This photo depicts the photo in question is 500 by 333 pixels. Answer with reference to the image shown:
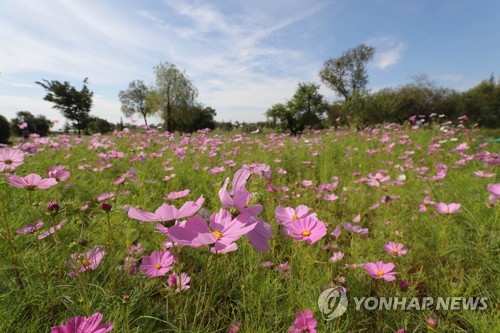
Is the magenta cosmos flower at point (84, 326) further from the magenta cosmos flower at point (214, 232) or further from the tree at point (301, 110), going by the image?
the tree at point (301, 110)

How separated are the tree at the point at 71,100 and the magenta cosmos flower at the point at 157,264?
31394 millimetres

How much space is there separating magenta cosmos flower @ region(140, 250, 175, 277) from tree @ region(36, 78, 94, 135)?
3139 centimetres

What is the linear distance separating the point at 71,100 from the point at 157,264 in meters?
33.0

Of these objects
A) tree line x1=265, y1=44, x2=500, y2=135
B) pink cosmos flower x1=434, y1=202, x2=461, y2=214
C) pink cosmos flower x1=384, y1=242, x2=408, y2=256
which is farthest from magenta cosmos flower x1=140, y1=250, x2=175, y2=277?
tree line x1=265, y1=44, x2=500, y2=135

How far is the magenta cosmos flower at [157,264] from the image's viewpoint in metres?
0.91

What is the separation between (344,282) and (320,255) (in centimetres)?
29

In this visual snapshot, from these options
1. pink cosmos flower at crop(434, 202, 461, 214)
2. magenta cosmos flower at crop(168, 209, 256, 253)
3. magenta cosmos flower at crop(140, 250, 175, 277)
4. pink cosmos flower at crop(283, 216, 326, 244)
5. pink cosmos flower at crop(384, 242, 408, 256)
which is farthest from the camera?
pink cosmos flower at crop(434, 202, 461, 214)

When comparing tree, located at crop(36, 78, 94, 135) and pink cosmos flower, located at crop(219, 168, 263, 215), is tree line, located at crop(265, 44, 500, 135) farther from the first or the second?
tree, located at crop(36, 78, 94, 135)

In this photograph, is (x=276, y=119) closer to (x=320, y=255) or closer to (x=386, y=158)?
(x=386, y=158)

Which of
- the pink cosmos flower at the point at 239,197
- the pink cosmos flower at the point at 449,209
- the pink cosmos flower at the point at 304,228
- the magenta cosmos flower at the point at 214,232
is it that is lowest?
the pink cosmos flower at the point at 449,209

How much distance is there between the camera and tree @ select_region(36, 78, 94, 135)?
2622 centimetres

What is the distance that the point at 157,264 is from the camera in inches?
37.3

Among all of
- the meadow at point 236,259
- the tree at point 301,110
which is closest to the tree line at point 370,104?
the tree at point 301,110

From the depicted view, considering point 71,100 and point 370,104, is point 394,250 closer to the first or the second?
point 370,104
